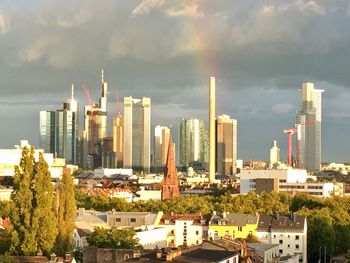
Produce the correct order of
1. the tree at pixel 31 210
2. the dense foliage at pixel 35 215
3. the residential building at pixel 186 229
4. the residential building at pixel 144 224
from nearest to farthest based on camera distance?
the tree at pixel 31 210
the dense foliage at pixel 35 215
the residential building at pixel 144 224
the residential building at pixel 186 229

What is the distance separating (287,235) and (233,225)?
24.1 ft

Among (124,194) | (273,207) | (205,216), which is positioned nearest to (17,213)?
(205,216)

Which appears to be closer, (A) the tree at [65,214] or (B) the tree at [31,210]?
(B) the tree at [31,210]

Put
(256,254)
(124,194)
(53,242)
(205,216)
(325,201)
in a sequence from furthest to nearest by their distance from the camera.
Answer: (124,194), (325,201), (205,216), (256,254), (53,242)

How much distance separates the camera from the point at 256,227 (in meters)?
116

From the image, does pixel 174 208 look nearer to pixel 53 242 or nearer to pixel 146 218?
pixel 146 218

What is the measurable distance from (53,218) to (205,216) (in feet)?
160

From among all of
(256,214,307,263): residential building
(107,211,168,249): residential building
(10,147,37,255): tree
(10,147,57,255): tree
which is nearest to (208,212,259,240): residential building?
(256,214,307,263): residential building

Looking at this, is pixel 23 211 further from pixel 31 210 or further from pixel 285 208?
pixel 285 208

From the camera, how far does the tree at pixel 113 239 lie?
79375mm

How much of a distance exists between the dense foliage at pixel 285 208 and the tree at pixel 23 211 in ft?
162

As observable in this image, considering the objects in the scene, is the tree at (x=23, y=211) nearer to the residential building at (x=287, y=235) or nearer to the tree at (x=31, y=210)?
the tree at (x=31, y=210)

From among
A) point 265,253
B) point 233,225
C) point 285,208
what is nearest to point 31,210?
point 265,253

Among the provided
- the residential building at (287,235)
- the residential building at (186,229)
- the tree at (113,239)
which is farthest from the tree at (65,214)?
the residential building at (287,235)
